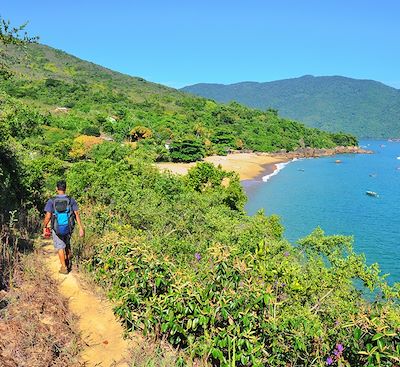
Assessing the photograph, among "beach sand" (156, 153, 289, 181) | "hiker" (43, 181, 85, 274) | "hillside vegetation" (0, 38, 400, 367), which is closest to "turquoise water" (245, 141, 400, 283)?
"beach sand" (156, 153, 289, 181)

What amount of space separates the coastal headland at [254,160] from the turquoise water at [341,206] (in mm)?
3982

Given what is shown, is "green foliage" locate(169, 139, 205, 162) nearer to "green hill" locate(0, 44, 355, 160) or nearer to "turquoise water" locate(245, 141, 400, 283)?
"green hill" locate(0, 44, 355, 160)

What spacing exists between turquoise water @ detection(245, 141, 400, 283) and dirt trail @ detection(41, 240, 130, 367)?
1838 centimetres

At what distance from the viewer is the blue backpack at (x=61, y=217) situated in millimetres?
6871

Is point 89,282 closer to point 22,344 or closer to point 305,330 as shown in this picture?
point 22,344

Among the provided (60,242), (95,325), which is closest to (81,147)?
(60,242)

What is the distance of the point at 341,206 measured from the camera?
4162 centimetres

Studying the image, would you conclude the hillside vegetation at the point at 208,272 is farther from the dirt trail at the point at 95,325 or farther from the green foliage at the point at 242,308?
the dirt trail at the point at 95,325

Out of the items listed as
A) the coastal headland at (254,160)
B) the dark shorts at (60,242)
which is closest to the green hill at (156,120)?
the coastal headland at (254,160)

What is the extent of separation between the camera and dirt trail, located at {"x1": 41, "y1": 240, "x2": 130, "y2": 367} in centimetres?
461

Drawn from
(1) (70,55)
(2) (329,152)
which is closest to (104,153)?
(2) (329,152)

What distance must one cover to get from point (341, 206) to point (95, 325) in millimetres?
40039

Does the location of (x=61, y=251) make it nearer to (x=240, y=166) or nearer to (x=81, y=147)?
(x=81, y=147)

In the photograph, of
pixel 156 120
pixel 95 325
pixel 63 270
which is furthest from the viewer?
pixel 156 120
